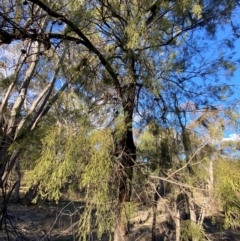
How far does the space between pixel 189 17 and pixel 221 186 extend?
187 cm

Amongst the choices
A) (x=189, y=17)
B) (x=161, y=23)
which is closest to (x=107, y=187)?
(x=161, y=23)

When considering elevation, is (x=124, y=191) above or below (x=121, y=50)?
below

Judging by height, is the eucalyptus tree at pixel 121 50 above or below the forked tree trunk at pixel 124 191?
above

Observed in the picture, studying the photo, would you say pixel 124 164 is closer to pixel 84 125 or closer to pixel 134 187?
pixel 134 187

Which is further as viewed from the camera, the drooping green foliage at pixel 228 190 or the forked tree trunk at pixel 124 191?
the forked tree trunk at pixel 124 191

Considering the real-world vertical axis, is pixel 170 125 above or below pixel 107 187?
above

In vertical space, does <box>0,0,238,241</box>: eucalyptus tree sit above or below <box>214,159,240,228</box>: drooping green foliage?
above

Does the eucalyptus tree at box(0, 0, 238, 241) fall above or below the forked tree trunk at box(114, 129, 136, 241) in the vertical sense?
above

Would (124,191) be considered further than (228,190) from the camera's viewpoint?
Yes

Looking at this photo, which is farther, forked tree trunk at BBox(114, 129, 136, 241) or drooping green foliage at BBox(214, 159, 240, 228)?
forked tree trunk at BBox(114, 129, 136, 241)

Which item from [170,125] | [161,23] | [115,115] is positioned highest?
[161,23]

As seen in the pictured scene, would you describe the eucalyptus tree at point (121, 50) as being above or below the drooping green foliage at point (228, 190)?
above

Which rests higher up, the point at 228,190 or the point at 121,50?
the point at 121,50

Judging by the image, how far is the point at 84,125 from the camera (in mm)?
2496
